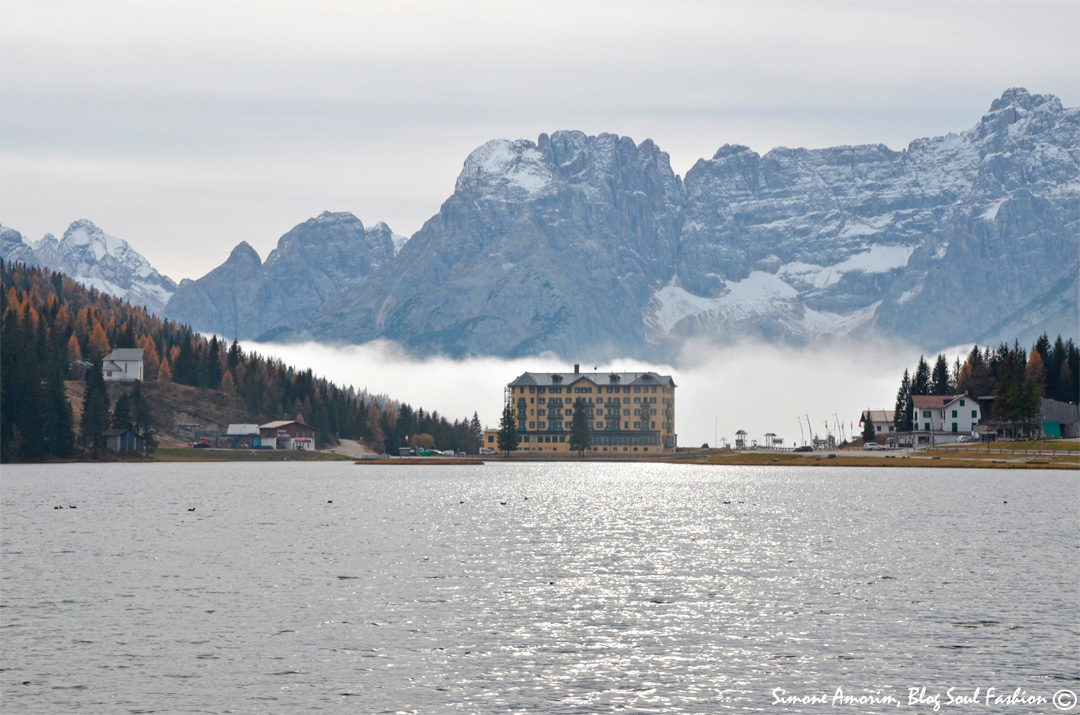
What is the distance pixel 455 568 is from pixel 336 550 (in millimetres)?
15130

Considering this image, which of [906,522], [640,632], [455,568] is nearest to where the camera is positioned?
[640,632]

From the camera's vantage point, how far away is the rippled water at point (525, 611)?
47656 mm

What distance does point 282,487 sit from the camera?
192 m

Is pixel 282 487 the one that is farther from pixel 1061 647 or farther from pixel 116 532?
pixel 1061 647

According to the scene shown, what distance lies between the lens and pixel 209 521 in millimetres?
119812

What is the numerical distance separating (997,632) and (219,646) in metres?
34.3

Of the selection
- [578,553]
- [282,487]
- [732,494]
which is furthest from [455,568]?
[282,487]

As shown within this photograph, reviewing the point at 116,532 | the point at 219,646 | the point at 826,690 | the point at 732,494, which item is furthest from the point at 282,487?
the point at 826,690

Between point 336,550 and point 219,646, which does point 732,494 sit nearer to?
point 336,550

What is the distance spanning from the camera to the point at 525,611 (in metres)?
64.0

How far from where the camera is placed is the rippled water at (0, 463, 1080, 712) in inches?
1876

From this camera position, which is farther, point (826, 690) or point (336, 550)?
point (336, 550)

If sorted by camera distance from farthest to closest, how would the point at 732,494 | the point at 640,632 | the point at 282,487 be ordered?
the point at 282,487 → the point at 732,494 → the point at 640,632

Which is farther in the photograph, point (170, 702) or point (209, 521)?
point (209, 521)
